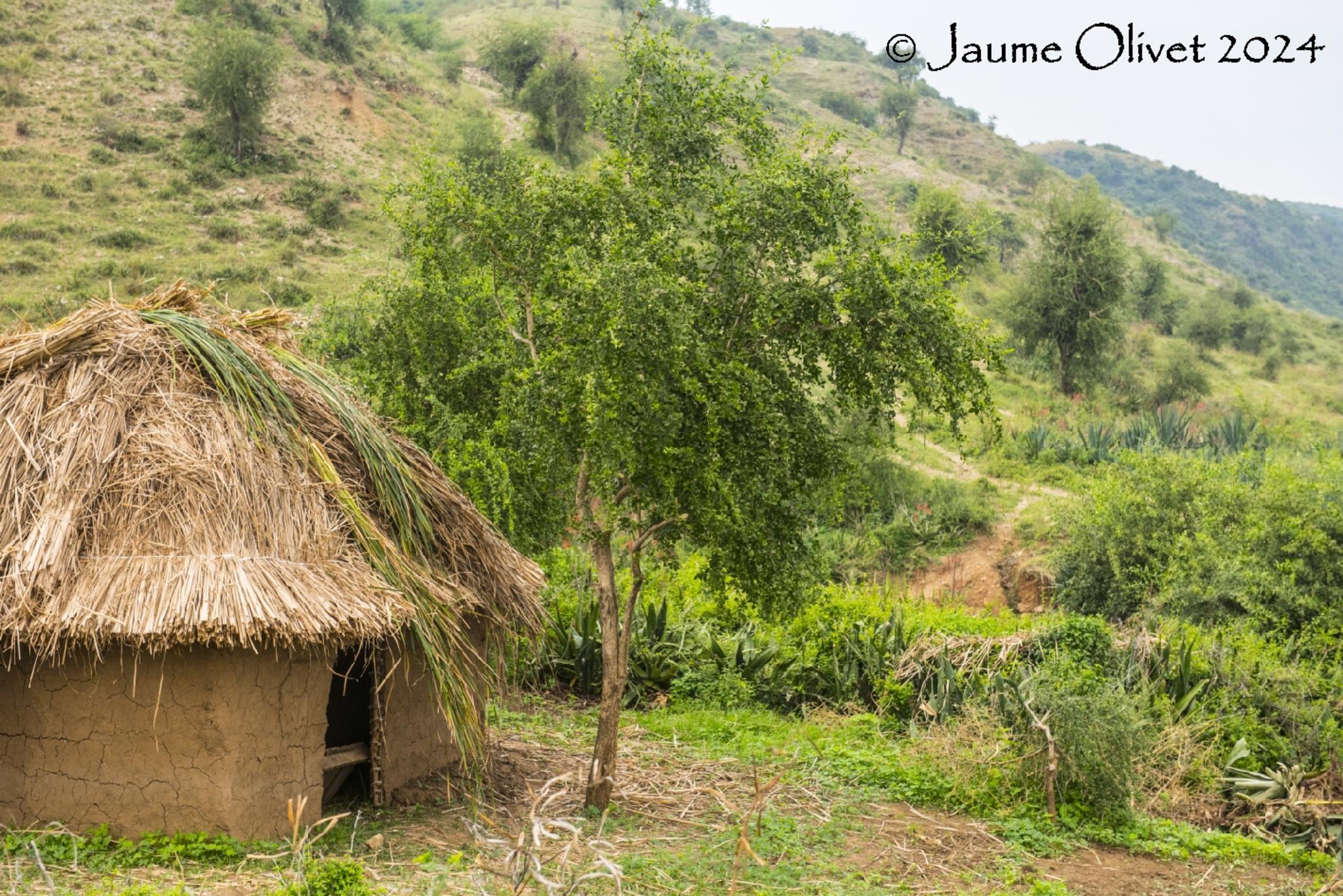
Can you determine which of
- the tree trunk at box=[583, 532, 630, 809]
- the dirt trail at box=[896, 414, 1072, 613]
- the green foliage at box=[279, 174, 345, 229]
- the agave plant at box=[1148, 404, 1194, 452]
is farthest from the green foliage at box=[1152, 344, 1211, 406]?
the tree trunk at box=[583, 532, 630, 809]

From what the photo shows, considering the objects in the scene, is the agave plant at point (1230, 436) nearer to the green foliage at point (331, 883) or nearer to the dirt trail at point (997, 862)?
the dirt trail at point (997, 862)

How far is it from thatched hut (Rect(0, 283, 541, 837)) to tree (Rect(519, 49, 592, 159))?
126 ft

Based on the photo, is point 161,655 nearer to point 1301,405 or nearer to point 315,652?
point 315,652

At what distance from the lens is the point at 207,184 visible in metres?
34.1

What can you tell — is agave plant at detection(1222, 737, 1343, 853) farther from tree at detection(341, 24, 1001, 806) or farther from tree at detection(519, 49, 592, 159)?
tree at detection(519, 49, 592, 159)

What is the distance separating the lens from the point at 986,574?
21.5 meters

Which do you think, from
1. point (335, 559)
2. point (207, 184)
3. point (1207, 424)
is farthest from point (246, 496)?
point (207, 184)

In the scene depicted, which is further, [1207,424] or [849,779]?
[1207,424]

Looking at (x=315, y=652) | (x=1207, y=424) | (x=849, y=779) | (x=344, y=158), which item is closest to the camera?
(x=315, y=652)

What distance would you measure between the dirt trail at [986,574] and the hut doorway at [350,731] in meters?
12.3

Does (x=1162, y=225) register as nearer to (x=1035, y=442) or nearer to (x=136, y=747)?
(x=1035, y=442)

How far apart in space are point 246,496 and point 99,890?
8.02 feet

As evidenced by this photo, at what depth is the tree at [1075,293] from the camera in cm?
3116

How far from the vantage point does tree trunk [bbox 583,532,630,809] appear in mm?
8500
